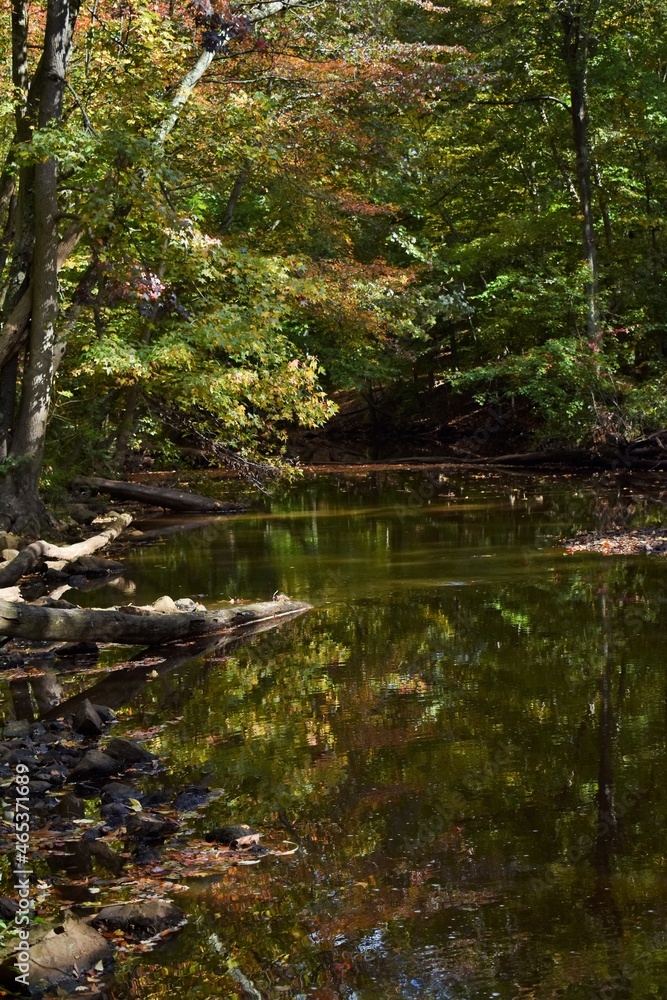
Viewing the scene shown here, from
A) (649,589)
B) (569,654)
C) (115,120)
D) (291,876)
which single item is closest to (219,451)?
(115,120)

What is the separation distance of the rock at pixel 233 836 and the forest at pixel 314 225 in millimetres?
8780

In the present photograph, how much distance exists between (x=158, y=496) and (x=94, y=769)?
13.6 m

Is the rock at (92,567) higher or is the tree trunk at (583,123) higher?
the tree trunk at (583,123)

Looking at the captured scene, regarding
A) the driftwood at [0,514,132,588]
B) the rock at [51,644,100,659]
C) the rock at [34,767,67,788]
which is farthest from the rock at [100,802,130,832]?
the driftwood at [0,514,132,588]

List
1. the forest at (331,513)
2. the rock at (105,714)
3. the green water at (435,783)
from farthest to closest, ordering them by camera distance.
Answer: the rock at (105,714)
the forest at (331,513)
the green water at (435,783)

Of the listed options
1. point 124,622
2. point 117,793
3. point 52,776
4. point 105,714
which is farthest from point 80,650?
point 117,793

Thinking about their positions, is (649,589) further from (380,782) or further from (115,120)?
(115,120)

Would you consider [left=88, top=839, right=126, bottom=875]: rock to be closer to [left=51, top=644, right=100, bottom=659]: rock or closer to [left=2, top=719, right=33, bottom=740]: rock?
[left=2, top=719, right=33, bottom=740]: rock

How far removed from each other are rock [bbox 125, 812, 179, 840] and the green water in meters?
0.21

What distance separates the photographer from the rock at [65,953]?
317 centimetres

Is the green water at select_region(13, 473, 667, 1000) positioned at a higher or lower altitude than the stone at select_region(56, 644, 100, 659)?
lower

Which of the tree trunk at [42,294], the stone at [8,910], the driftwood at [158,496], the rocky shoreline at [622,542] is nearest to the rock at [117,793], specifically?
the stone at [8,910]

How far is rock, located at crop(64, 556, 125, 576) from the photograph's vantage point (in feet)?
39.8

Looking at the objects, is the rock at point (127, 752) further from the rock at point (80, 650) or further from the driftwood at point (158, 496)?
the driftwood at point (158, 496)
